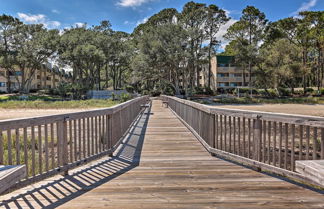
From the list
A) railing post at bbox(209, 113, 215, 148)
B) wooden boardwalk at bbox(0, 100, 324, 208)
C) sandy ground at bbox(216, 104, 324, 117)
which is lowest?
sandy ground at bbox(216, 104, 324, 117)

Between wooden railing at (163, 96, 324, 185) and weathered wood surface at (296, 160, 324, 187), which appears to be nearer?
weathered wood surface at (296, 160, 324, 187)

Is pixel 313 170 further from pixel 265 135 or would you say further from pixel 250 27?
pixel 250 27

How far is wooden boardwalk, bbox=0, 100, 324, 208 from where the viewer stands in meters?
2.40

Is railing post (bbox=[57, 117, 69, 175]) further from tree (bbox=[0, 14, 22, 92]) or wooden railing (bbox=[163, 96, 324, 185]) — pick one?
tree (bbox=[0, 14, 22, 92])

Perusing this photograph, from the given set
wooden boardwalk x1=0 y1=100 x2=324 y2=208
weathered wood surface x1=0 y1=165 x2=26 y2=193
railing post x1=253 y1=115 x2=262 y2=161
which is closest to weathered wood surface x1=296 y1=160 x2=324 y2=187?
wooden boardwalk x1=0 y1=100 x2=324 y2=208

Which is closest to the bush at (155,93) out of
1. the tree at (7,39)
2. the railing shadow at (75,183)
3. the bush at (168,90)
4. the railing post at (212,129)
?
the bush at (168,90)

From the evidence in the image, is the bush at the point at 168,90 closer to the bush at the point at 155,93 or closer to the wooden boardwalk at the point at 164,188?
the bush at the point at 155,93

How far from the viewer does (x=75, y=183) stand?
9.58 feet

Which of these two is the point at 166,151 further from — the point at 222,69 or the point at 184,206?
the point at 222,69

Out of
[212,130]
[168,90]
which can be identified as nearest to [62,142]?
[212,130]

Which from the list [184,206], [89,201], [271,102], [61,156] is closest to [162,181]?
[184,206]

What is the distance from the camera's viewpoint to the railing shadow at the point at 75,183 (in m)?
2.42

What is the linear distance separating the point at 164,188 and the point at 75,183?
1.22 m

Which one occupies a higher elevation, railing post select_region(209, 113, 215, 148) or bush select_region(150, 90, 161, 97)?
bush select_region(150, 90, 161, 97)
